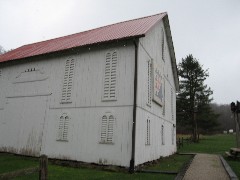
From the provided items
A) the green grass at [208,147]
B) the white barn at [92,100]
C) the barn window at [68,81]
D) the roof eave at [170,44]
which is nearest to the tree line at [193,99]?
the green grass at [208,147]

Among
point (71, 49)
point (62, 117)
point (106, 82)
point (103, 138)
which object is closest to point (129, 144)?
point (103, 138)

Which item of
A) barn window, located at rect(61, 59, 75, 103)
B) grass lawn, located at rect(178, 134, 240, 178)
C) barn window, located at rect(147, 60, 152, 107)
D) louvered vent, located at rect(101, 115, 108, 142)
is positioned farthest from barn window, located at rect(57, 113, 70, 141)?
grass lawn, located at rect(178, 134, 240, 178)

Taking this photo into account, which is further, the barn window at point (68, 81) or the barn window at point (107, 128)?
the barn window at point (68, 81)

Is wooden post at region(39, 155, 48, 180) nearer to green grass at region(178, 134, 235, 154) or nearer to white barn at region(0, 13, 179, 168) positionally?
white barn at region(0, 13, 179, 168)

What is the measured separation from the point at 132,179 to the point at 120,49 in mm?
7351

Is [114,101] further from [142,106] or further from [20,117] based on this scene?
[20,117]

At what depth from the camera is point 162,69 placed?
19719mm

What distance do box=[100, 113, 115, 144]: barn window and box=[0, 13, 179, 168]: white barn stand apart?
0.05 meters

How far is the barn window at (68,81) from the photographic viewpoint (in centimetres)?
1564

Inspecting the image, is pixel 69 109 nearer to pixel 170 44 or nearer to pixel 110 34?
pixel 110 34

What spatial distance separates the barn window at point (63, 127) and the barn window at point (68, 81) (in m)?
1.08

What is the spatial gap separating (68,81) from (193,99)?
115 ft

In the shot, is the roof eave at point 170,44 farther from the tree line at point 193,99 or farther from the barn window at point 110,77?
the tree line at point 193,99

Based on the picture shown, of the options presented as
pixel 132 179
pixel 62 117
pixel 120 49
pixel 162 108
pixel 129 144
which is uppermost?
pixel 120 49
